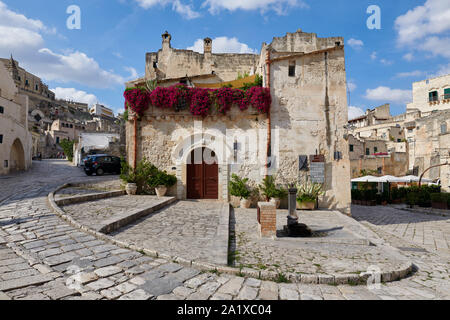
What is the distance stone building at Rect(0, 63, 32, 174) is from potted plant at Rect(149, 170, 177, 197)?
12.2 m

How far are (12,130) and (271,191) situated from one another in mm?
18848

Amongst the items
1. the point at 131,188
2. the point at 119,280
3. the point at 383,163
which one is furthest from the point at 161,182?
the point at 383,163

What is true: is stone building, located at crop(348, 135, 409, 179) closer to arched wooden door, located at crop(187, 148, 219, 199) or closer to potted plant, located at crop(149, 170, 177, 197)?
arched wooden door, located at crop(187, 148, 219, 199)

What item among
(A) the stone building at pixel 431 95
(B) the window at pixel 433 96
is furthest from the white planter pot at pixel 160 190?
(B) the window at pixel 433 96

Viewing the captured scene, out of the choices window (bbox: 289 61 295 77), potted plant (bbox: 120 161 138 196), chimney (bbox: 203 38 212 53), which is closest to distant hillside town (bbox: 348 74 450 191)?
window (bbox: 289 61 295 77)

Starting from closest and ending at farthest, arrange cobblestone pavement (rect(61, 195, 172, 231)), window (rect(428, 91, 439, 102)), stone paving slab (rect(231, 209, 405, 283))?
stone paving slab (rect(231, 209, 405, 283))
cobblestone pavement (rect(61, 195, 172, 231))
window (rect(428, 91, 439, 102))

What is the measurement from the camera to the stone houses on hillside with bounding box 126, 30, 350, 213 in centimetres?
1027

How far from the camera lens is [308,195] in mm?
9922

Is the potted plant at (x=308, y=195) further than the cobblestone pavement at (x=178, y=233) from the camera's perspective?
Yes

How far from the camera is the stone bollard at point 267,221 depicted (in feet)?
18.4

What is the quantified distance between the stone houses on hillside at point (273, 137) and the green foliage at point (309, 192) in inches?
12.5

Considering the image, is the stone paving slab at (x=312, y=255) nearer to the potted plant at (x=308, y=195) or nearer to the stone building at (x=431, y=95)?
the potted plant at (x=308, y=195)

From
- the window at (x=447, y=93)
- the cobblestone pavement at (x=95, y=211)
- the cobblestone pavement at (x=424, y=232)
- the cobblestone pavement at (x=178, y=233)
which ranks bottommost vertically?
the cobblestone pavement at (x=424, y=232)
